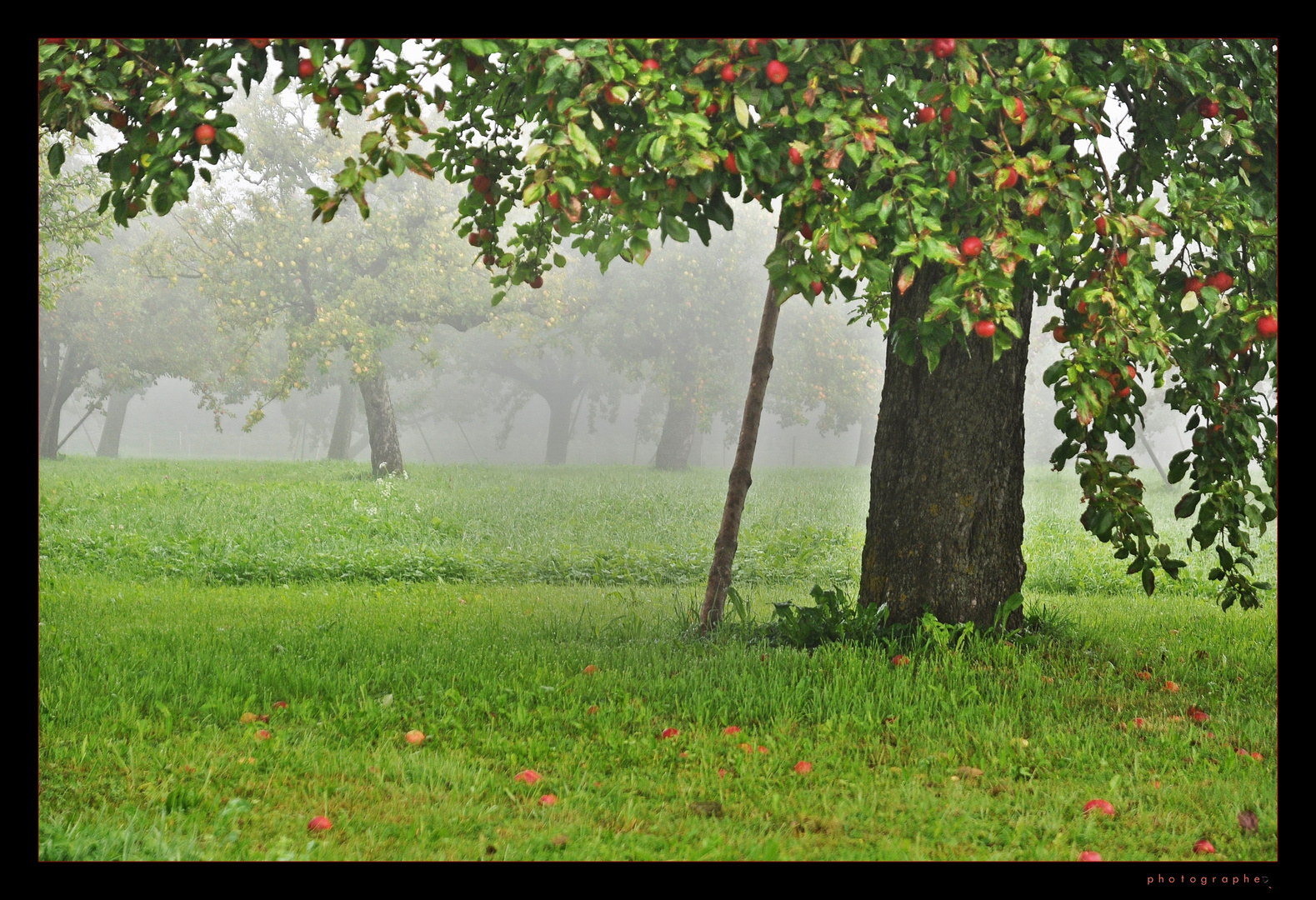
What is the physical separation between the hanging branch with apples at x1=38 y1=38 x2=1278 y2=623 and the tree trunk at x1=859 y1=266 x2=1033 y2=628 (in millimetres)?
756

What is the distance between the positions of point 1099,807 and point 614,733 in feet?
7.08

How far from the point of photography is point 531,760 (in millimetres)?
4340

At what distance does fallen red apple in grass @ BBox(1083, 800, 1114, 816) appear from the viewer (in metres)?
3.78

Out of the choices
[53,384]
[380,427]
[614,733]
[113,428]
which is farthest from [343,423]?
[614,733]

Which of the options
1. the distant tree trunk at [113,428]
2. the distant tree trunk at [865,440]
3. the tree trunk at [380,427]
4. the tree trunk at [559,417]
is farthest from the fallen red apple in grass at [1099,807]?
the distant tree trunk at [113,428]

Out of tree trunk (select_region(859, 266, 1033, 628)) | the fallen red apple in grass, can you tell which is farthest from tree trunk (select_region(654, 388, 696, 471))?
the fallen red apple in grass

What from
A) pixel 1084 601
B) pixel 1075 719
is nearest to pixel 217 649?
pixel 1075 719

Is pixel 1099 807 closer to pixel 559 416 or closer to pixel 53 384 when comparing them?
pixel 53 384

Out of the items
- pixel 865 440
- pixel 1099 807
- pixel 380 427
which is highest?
pixel 865 440

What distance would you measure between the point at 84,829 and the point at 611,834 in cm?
200

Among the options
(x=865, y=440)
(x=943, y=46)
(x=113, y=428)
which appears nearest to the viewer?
(x=943, y=46)

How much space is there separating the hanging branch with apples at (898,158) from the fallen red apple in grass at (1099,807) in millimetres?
1651

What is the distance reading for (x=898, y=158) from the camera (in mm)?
4195
